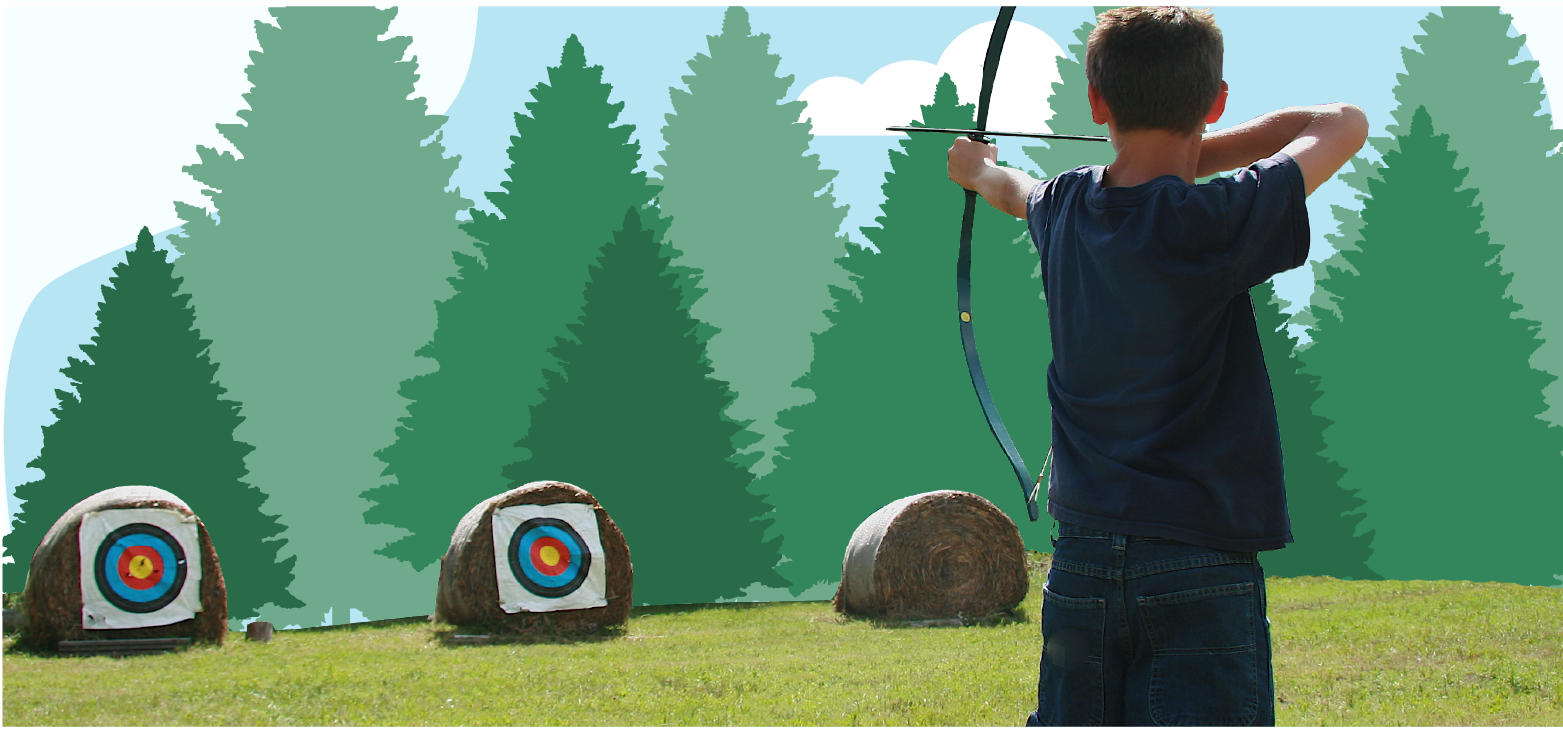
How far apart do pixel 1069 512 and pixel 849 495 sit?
19058 mm

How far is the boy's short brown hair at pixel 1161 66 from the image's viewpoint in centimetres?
203

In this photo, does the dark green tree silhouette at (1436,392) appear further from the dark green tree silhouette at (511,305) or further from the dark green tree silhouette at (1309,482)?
the dark green tree silhouette at (511,305)

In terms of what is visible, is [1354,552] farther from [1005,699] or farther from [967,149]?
[967,149]

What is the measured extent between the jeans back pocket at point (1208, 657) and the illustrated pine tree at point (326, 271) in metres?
18.5

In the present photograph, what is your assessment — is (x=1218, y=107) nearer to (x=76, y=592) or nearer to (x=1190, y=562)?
(x=1190, y=562)

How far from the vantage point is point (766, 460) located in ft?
69.5

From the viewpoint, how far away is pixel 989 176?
258cm

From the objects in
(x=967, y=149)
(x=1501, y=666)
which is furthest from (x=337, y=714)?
(x=1501, y=666)

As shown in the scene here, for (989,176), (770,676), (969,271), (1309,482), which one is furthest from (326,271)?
(989,176)

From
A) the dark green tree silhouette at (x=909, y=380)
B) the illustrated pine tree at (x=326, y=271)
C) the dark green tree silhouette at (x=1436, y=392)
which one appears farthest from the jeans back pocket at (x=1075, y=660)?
the dark green tree silhouette at (x=1436, y=392)

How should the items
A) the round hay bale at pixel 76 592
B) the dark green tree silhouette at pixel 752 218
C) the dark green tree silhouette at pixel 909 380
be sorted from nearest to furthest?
the round hay bale at pixel 76 592, the dark green tree silhouette at pixel 909 380, the dark green tree silhouette at pixel 752 218

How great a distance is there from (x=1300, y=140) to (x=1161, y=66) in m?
0.30

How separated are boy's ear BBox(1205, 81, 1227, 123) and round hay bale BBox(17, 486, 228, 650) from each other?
425 inches

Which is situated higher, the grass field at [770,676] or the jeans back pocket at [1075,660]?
the jeans back pocket at [1075,660]
